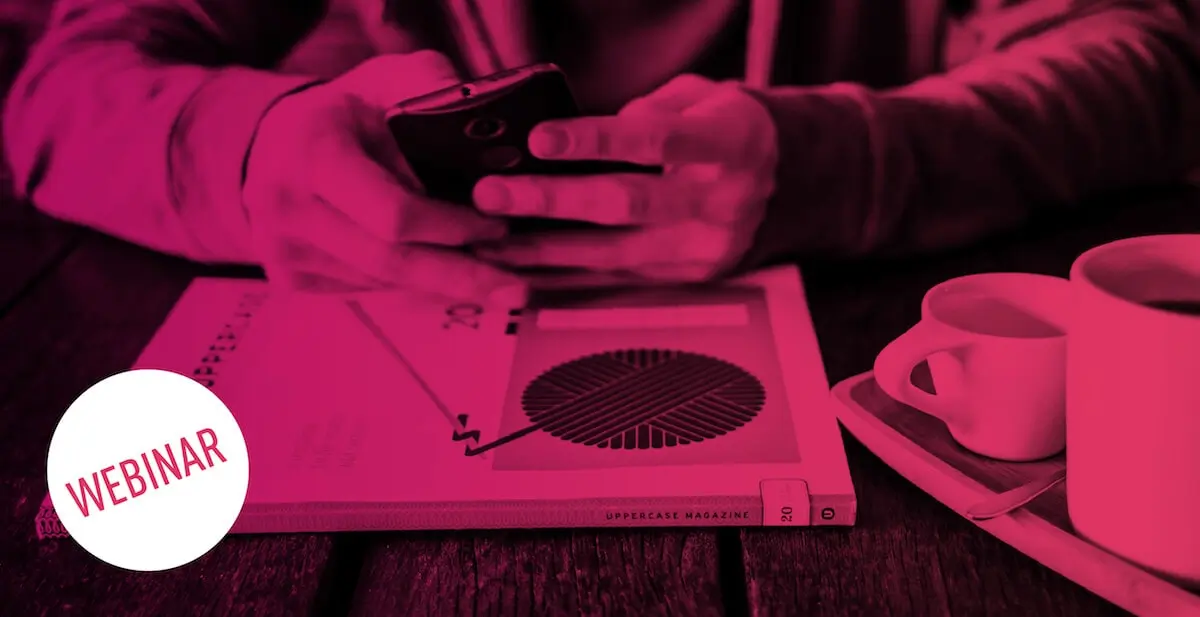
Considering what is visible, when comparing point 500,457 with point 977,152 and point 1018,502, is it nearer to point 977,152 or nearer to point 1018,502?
point 1018,502

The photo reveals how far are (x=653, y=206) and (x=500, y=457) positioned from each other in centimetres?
22

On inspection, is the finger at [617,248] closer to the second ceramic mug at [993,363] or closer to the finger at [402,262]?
the finger at [402,262]

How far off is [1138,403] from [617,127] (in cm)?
32

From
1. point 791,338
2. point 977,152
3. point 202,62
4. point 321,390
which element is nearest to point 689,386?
point 791,338

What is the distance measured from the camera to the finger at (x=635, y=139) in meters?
0.51

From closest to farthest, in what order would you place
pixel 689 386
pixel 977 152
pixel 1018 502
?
pixel 1018 502 → pixel 689 386 → pixel 977 152

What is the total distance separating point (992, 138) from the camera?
24.7 inches

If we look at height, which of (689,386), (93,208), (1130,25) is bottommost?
(93,208)

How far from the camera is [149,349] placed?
546 mm

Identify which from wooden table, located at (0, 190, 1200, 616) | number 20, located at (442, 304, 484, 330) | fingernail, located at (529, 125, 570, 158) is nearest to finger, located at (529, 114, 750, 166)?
fingernail, located at (529, 125, 570, 158)

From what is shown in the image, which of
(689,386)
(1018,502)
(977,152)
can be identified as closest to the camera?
(1018,502)

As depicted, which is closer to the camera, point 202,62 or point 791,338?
point 791,338

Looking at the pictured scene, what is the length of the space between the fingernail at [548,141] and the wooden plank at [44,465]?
26cm

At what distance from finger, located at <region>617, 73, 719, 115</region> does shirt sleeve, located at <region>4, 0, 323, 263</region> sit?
28 centimetres
